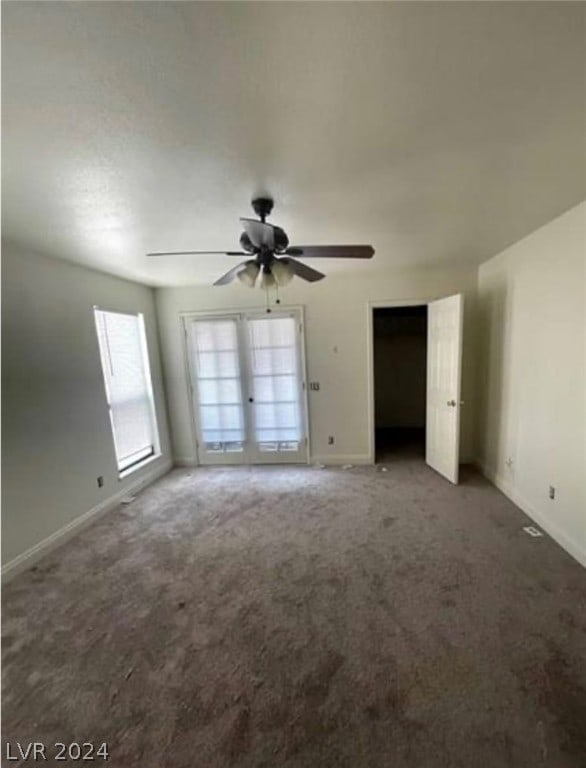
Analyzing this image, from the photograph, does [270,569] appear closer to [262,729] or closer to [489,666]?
[262,729]

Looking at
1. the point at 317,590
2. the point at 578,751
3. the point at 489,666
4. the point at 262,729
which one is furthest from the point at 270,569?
the point at 578,751

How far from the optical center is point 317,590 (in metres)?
2.27

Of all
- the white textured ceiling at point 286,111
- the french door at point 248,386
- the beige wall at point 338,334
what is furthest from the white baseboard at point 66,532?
the white textured ceiling at point 286,111

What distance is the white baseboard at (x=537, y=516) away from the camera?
2438mm

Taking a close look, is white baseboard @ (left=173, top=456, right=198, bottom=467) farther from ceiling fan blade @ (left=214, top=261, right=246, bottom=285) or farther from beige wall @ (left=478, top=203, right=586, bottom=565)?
beige wall @ (left=478, top=203, right=586, bottom=565)

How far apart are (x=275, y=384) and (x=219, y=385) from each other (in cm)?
77

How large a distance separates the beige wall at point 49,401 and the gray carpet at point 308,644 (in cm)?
37

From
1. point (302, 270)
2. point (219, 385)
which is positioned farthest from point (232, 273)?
point (219, 385)

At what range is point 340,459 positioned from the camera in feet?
15.0

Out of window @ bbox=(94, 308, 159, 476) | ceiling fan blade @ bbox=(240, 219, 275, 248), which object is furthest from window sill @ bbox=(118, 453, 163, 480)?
ceiling fan blade @ bbox=(240, 219, 275, 248)

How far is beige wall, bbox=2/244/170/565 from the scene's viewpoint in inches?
102

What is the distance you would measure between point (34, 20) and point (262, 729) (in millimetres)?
2526

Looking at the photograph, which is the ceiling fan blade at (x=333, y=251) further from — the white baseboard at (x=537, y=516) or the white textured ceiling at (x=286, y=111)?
the white baseboard at (x=537, y=516)

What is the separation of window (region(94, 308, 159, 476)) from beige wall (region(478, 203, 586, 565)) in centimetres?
406
